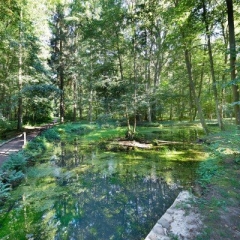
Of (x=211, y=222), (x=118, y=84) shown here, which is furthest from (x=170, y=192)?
(x=118, y=84)

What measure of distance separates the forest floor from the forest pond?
0.80 metres

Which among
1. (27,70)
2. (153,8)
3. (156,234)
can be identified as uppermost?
(153,8)

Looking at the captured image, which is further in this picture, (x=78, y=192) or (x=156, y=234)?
(x=78, y=192)

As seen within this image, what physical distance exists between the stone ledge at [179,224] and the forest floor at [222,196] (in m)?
0.16

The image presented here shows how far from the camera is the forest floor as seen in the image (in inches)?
136

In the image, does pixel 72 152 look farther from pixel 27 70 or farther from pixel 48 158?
pixel 27 70

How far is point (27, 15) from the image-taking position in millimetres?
11875

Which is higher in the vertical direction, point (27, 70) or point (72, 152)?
point (27, 70)

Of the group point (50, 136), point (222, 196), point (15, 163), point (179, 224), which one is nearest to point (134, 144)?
point (50, 136)

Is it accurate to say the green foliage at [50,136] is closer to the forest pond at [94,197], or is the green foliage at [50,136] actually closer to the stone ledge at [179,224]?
the forest pond at [94,197]

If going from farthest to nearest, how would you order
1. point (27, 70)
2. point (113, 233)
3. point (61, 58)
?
point (61, 58), point (27, 70), point (113, 233)

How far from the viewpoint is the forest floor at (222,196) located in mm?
3465

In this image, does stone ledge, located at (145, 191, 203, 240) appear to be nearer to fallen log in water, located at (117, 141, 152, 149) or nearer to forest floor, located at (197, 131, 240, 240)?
forest floor, located at (197, 131, 240, 240)

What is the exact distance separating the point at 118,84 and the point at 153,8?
5.75 meters
